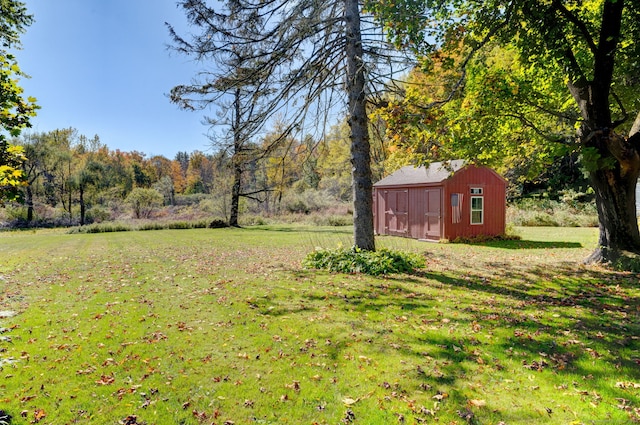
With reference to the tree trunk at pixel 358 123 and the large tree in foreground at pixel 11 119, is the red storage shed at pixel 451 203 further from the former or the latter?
the large tree in foreground at pixel 11 119

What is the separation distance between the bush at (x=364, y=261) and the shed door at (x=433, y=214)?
538cm

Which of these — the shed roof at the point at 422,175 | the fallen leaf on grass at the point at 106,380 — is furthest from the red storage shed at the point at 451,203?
the fallen leaf on grass at the point at 106,380

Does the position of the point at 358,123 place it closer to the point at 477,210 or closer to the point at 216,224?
the point at 477,210

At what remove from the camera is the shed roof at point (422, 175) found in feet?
43.8

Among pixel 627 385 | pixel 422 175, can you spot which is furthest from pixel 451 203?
Result: pixel 627 385

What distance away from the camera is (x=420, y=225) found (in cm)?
1428

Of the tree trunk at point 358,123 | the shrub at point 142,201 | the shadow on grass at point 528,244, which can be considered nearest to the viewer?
the tree trunk at point 358,123

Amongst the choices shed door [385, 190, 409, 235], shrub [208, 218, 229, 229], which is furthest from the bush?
shrub [208, 218, 229, 229]

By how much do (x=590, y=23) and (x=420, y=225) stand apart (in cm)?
827

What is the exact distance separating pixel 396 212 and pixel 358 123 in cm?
810

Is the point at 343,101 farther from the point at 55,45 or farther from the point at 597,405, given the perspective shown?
the point at 55,45

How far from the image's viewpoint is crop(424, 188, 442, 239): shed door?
1331cm

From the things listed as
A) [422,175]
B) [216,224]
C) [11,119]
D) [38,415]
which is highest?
[422,175]

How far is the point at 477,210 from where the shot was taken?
13656 millimetres
